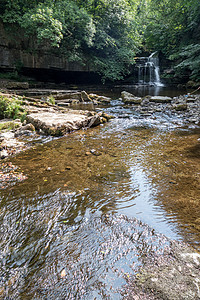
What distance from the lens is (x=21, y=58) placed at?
13.2 m

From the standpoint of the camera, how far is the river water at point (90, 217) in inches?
50.6

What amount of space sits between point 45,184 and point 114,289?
1.69m

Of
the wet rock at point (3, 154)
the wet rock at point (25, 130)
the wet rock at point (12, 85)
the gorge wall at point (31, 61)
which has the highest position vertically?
the gorge wall at point (31, 61)

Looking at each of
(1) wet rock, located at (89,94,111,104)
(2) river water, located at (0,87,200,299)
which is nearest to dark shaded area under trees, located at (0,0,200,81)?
(1) wet rock, located at (89,94,111,104)

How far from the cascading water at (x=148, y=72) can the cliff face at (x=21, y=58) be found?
8413 millimetres

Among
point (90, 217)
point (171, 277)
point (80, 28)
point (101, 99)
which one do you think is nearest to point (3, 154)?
point (90, 217)

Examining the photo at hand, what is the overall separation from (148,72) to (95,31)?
8.86 metres

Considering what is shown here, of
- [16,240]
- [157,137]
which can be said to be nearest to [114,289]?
[16,240]

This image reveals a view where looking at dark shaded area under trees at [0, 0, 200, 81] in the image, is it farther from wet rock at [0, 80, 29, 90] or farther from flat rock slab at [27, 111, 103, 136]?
flat rock slab at [27, 111, 103, 136]

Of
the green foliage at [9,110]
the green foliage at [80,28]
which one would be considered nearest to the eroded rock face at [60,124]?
the green foliage at [9,110]

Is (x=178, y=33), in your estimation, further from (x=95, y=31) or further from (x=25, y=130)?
(x=25, y=130)

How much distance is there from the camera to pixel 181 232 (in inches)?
66.2

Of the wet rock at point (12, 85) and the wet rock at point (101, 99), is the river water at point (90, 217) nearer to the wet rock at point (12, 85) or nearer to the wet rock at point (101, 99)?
the wet rock at point (101, 99)

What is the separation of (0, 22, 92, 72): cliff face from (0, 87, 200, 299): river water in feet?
40.6
